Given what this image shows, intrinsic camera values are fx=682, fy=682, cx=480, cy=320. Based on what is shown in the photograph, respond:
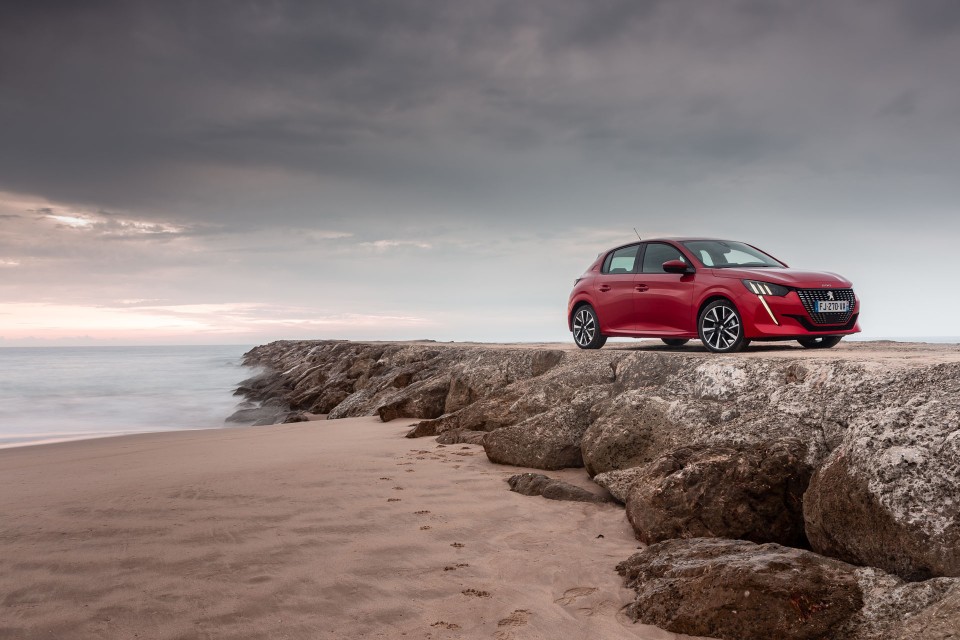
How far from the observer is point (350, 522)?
5070 mm

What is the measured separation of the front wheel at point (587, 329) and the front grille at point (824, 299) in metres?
3.03

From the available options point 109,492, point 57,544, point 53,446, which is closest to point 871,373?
point 57,544

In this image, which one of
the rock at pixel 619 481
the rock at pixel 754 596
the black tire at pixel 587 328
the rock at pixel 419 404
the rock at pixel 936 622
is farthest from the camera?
the rock at pixel 419 404

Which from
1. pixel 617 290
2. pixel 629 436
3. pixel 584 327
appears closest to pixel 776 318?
pixel 617 290

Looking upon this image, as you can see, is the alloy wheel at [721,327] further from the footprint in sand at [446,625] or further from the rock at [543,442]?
the footprint in sand at [446,625]

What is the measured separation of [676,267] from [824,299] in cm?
178

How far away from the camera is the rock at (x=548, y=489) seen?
18.9 ft

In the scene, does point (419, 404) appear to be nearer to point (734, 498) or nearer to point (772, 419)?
point (772, 419)

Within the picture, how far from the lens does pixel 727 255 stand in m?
9.30

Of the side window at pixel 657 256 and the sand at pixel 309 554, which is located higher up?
the side window at pixel 657 256

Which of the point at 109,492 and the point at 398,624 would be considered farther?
the point at 109,492

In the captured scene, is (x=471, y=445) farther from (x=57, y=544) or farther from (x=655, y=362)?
(x=57, y=544)

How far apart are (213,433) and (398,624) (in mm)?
8826

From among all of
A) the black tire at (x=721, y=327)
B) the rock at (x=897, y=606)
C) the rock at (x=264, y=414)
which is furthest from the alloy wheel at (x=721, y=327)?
the rock at (x=264, y=414)
